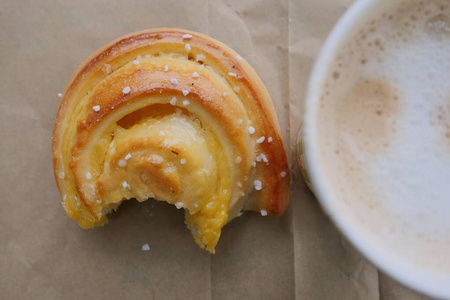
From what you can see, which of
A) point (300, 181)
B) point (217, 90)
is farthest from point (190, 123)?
point (300, 181)

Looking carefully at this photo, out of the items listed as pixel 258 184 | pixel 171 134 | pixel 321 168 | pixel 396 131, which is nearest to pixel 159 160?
pixel 171 134

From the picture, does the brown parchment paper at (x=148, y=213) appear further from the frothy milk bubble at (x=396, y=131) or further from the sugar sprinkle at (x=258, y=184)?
the frothy milk bubble at (x=396, y=131)

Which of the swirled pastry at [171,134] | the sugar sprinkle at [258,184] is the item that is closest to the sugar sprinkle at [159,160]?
the swirled pastry at [171,134]

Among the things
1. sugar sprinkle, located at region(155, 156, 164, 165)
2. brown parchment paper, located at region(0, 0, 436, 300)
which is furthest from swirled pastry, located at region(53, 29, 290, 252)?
brown parchment paper, located at region(0, 0, 436, 300)

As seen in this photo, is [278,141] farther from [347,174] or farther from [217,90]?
[347,174]

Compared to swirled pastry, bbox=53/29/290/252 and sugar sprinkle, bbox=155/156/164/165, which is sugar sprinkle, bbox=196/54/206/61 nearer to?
swirled pastry, bbox=53/29/290/252

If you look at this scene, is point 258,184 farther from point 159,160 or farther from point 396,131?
point 396,131
